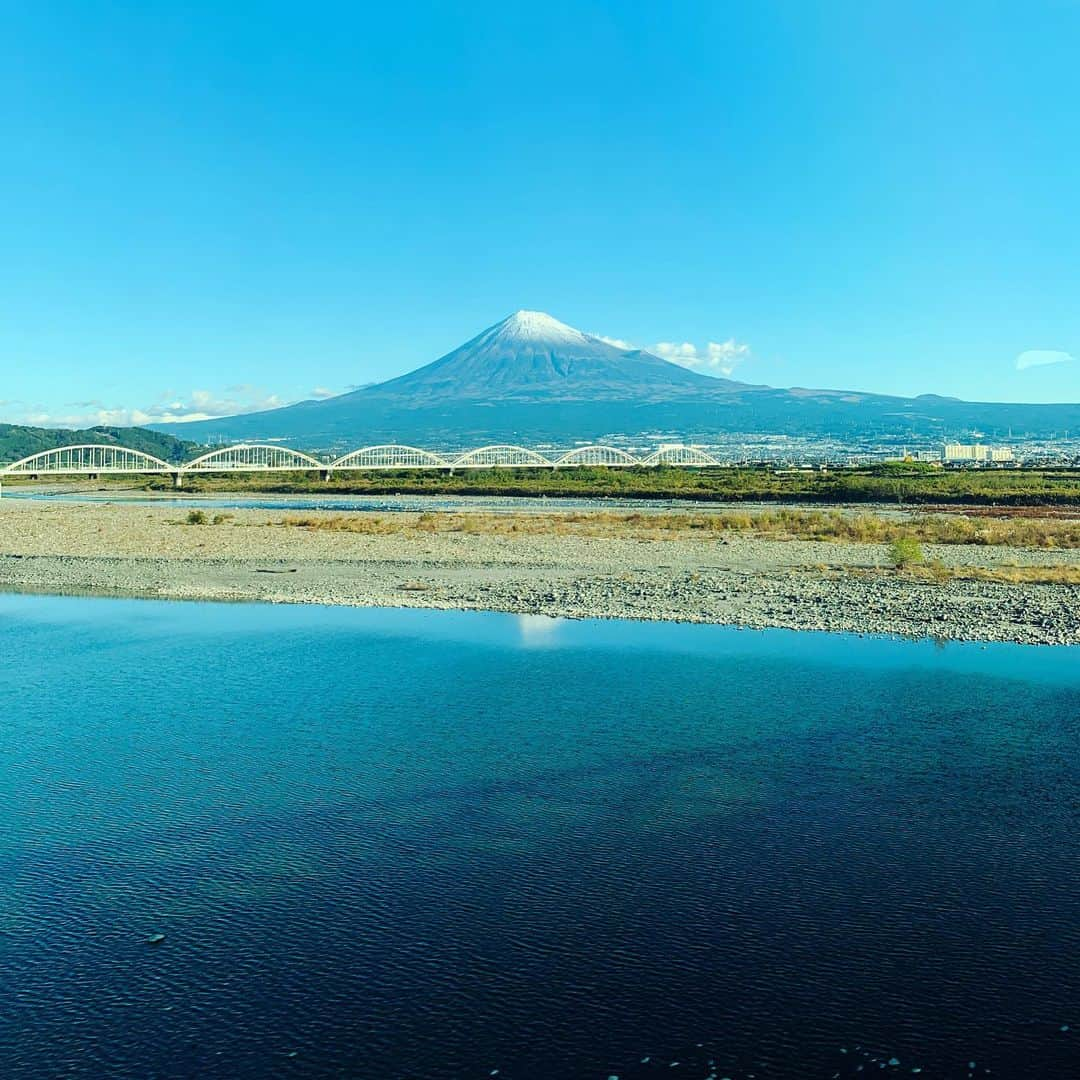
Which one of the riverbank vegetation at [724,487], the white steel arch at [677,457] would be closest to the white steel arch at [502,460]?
the riverbank vegetation at [724,487]

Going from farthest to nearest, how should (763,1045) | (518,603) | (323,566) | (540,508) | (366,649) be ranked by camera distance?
1. (540,508)
2. (323,566)
3. (518,603)
4. (366,649)
5. (763,1045)

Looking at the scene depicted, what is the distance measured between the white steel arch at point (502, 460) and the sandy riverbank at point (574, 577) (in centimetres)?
5914

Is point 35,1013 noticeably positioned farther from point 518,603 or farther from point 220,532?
point 220,532

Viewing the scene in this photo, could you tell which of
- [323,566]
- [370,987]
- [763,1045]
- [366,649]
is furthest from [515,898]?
[323,566]

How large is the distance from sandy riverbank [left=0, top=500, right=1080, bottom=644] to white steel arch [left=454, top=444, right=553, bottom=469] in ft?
194

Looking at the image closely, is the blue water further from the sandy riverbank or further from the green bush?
the green bush

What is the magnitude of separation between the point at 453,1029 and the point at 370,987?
1.98 ft

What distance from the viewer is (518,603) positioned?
58.0ft

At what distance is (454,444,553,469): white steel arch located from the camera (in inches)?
3632

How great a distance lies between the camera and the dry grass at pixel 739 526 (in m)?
28.3

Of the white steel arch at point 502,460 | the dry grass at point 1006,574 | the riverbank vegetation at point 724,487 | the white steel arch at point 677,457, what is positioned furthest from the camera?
the white steel arch at point 677,457

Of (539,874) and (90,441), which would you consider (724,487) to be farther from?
(90,441)

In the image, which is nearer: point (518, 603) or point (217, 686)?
point (217, 686)

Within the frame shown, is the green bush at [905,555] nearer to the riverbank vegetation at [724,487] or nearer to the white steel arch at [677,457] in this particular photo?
the riverbank vegetation at [724,487]
